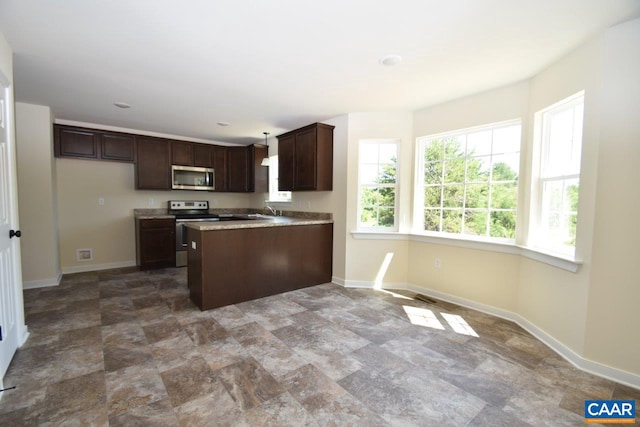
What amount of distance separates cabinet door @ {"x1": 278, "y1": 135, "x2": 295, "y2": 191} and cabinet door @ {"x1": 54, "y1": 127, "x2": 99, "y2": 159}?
2.88 metres

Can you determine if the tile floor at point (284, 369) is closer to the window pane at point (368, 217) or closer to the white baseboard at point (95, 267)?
the window pane at point (368, 217)

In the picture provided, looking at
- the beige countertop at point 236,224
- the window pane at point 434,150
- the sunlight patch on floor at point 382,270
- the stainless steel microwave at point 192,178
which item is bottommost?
the sunlight patch on floor at point 382,270

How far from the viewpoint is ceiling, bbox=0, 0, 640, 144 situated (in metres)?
1.75

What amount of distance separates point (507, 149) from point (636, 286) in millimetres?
→ 1616

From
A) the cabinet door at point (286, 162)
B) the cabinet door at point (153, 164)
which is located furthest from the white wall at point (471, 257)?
the cabinet door at point (153, 164)

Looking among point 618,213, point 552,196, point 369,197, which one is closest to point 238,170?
point 369,197

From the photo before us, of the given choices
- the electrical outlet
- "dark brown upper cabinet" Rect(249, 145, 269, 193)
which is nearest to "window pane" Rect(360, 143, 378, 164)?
"dark brown upper cabinet" Rect(249, 145, 269, 193)

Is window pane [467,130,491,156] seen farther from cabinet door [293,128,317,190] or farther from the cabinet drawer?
the cabinet drawer

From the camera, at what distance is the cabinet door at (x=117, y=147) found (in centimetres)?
439

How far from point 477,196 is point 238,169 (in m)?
4.38

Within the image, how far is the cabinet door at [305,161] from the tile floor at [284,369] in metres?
1.81

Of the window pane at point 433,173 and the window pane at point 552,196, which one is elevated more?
the window pane at point 433,173

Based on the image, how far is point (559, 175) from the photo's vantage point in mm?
2441

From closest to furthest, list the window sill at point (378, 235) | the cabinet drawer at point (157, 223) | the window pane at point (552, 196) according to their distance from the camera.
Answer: the window pane at point (552, 196)
the window sill at point (378, 235)
the cabinet drawer at point (157, 223)
